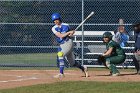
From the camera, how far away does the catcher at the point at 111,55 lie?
14.1 m

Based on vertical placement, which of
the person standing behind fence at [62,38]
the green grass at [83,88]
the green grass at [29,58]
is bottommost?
the green grass at [83,88]

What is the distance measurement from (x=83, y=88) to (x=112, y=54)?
12.3 ft

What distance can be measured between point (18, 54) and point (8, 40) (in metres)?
0.90

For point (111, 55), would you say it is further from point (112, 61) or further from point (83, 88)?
point (83, 88)

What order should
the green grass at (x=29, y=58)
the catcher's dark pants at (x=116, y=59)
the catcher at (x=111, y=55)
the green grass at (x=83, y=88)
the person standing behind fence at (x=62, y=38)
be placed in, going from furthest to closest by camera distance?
the green grass at (x=29, y=58) → the catcher's dark pants at (x=116, y=59) → the catcher at (x=111, y=55) → the person standing behind fence at (x=62, y=38) → the green grass at (x=83, y=88)

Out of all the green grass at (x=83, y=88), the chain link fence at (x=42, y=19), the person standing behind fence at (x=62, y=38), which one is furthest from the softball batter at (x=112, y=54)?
the chain link fence at (x=42, y=19)

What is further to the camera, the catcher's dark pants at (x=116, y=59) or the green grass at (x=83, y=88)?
the catcher's dark pants at (x=116, y=59)

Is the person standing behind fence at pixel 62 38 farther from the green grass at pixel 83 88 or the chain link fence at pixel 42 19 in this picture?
the chain link fence at pixel 42 19

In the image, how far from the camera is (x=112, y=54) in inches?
565

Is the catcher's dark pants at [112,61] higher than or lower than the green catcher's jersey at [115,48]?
lower

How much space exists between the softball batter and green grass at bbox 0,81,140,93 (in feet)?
8.14

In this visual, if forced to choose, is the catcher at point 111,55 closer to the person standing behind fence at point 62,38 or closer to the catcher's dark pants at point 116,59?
the catcher's dark pants at point 116,59

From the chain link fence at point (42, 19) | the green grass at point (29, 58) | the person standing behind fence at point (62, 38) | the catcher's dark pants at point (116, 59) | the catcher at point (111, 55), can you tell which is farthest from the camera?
the green grass at point (29, 58)

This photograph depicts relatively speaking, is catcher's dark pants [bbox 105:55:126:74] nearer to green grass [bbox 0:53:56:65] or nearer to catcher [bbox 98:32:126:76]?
catcher [bbox 98:32:126:76]
